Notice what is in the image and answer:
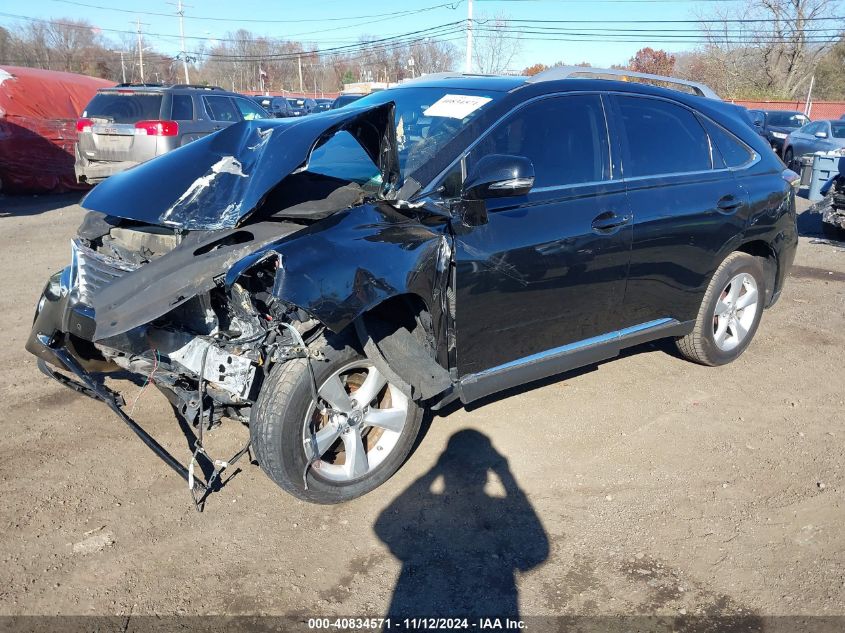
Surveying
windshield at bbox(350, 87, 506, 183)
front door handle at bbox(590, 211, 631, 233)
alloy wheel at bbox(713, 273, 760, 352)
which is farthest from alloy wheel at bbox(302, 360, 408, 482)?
alloy wheel at bbox(713, 273, 760, 352)

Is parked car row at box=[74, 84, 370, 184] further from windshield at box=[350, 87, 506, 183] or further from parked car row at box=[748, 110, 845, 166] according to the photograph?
parked car row at box=[748, 110, 845, 166]

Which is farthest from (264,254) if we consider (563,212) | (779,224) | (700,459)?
(779,224)

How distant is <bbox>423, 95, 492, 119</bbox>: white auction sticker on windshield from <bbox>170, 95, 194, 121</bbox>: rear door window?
8286 millimetres

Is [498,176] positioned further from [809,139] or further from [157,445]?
[809,139]

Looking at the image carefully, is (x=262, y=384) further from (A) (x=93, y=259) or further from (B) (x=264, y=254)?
(A) (x=93, y=259)

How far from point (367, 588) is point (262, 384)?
3.39 ft

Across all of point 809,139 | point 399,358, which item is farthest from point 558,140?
point 809,139

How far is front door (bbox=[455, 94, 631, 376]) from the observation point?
3.41 metres

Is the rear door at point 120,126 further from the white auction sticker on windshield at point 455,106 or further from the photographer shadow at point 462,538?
the photographer shadow at point 462,538

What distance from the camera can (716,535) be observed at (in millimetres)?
3293

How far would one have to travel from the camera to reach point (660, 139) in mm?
4305

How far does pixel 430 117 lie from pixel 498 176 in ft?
2.82

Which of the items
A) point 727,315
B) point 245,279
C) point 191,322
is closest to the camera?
point 245,279

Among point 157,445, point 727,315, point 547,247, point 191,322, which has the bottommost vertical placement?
point 157,445
